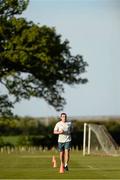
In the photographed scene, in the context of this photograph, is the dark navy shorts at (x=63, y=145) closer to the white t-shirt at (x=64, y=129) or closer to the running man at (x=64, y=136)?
the running man at (x=64, y=136)

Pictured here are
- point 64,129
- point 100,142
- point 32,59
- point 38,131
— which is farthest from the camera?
point 38,131

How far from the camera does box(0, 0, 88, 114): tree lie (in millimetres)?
63219

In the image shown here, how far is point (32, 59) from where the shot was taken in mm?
63969

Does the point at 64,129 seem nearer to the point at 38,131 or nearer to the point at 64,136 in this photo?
the point at 64,136

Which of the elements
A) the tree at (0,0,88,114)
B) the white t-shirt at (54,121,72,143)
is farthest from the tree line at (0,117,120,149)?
the white t-shirt at (54,121,72,143)

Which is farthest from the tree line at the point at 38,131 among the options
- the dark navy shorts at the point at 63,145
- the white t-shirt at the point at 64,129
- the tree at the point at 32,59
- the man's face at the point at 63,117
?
the man's face at the point at 63,117

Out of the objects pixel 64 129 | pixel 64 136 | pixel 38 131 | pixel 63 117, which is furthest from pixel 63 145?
pixel 38 131

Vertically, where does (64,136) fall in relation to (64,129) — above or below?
below

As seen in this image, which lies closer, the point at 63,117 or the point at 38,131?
the point at 63,117

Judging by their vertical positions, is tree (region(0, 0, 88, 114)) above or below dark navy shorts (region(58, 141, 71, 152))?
above

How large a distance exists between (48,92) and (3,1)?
8.65 meters

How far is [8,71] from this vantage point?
65.5 meters

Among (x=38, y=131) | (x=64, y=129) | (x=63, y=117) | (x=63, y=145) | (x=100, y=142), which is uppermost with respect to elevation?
(x=38, y=131)

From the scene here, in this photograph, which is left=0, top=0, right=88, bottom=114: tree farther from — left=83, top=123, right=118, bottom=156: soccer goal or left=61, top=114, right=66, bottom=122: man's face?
left=61, top=114, right=66, bottom=122: man's face
